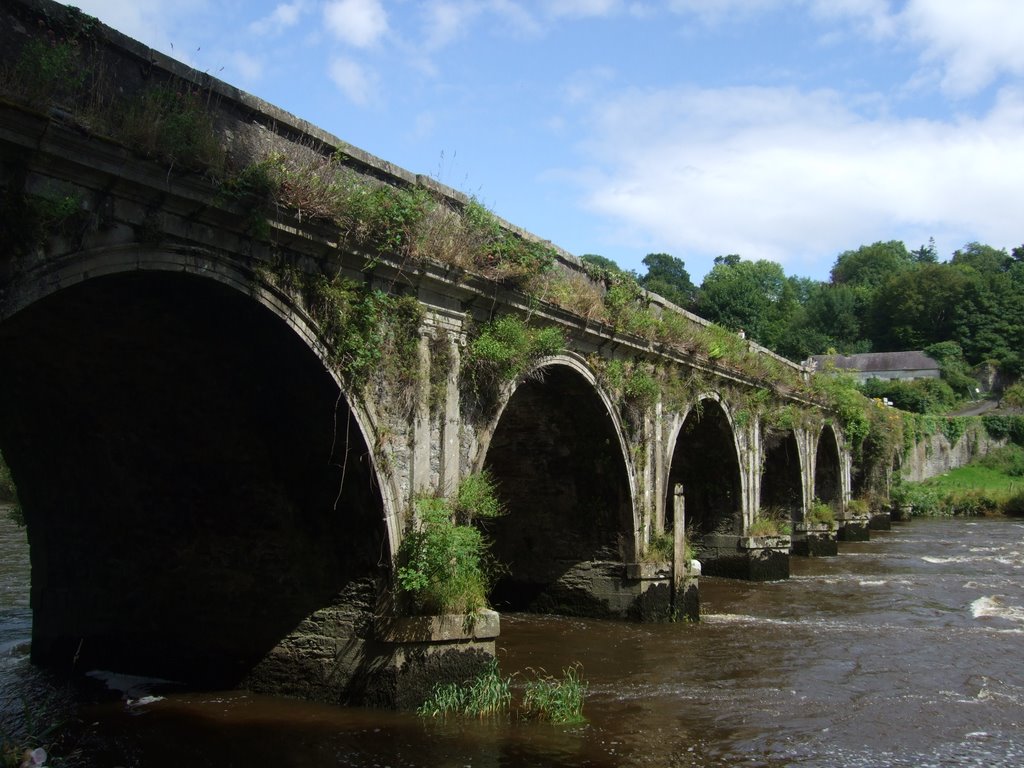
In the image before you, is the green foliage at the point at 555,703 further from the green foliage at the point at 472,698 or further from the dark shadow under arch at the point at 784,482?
the dark shadow under arch at the point at 784,482

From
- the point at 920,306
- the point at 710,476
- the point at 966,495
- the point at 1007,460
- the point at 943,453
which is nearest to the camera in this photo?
the point at 710,476

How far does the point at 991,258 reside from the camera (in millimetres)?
84000

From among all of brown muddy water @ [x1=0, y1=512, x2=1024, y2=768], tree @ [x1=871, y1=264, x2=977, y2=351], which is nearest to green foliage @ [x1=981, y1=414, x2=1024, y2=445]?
tree @ [x1=871, y1=264, x2=977, y2=351]

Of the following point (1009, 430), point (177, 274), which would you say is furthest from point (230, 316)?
point (1009, 430)

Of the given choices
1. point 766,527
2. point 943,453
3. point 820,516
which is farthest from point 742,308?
point 766,527

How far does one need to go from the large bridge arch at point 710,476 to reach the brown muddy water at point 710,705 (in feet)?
9.16

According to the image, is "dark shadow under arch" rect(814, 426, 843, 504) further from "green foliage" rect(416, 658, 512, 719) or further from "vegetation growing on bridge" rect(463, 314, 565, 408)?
"green foliage" rect(416, 658, 512, 719)

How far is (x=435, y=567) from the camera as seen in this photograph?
8281 millimetres

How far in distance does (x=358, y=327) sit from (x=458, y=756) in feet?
11.8

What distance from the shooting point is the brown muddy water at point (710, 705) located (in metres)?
7.43

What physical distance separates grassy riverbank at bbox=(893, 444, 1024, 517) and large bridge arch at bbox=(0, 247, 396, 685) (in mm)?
31821

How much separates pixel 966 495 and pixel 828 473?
537 inches

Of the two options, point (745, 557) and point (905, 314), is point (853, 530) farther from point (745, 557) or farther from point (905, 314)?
point (905, 314)

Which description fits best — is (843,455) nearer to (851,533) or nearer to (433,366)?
(851,533)
